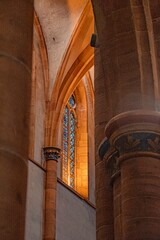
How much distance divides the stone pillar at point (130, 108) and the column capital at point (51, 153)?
796 centimetres

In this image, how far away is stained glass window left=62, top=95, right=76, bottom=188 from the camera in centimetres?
1841

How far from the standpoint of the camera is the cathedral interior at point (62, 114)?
15.4 feet

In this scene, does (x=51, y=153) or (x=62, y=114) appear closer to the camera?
(x=51, y=153)

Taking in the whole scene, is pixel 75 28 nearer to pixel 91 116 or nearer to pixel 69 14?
pixel 69 14

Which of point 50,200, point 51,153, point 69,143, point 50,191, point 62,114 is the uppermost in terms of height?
point 62,114

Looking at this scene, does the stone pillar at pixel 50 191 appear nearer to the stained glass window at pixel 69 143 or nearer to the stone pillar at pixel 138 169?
the stained glass window at pixel 69 143

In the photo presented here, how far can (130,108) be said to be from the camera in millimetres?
7332

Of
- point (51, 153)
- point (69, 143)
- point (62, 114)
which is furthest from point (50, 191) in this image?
point (69, 143)

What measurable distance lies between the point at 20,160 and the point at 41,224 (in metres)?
11.5

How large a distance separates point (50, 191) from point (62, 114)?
7.95 ft

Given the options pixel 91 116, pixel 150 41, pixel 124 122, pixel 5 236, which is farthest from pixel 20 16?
pixel 91 116

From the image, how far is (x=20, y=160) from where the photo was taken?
454cm

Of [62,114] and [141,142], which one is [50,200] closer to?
[62,114]

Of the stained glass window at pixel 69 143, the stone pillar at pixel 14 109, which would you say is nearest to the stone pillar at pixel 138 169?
the stone pillar at pixel 14 109
